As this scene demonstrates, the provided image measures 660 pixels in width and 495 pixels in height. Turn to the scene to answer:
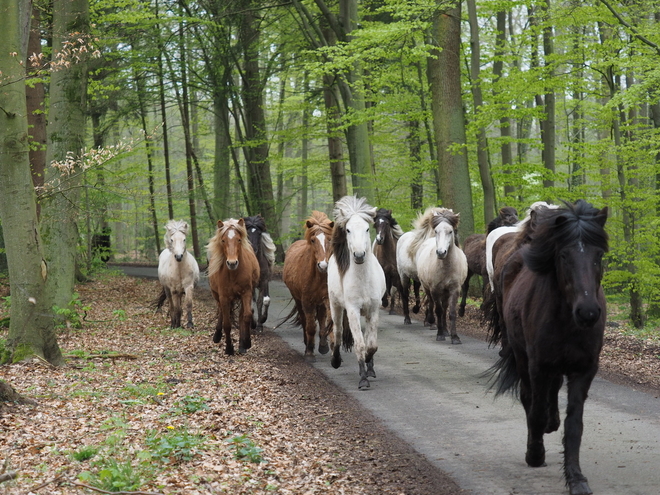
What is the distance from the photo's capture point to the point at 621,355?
11.0 m

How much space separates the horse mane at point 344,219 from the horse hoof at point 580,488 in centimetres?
486

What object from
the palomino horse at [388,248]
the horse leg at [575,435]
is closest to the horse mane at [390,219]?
the palomino horse at [388,248]

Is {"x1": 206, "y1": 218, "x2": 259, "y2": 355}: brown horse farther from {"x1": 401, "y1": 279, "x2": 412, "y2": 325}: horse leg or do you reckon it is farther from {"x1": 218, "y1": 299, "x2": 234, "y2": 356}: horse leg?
{"x1": 401, "y1": 279, "x2": 412, "y2": 325}: horse leg

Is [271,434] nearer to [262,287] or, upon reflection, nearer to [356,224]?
[356,224]

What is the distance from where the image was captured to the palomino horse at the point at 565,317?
4680mm

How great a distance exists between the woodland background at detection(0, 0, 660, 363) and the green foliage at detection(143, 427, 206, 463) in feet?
10.5

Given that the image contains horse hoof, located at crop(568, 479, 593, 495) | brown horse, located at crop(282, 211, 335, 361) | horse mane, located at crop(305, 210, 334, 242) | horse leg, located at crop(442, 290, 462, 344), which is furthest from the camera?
horse leg, located at crop(442, 290, 462, 344)

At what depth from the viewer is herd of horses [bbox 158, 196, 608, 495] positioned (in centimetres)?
483

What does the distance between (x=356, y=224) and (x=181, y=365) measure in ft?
11.7

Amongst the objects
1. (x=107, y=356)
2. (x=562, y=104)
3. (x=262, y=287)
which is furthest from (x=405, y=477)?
(x=562, y=104)

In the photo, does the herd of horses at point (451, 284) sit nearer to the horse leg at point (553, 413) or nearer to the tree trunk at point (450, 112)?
the horse leg at point (553, 413)

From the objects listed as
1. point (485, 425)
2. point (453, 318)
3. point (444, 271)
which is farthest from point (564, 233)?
point (444, 271)

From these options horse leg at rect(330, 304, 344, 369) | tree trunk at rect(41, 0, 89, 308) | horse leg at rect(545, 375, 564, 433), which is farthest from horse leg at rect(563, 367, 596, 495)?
tree trunk at rect(41, 0, 89, 308)

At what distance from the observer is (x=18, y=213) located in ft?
28.2
